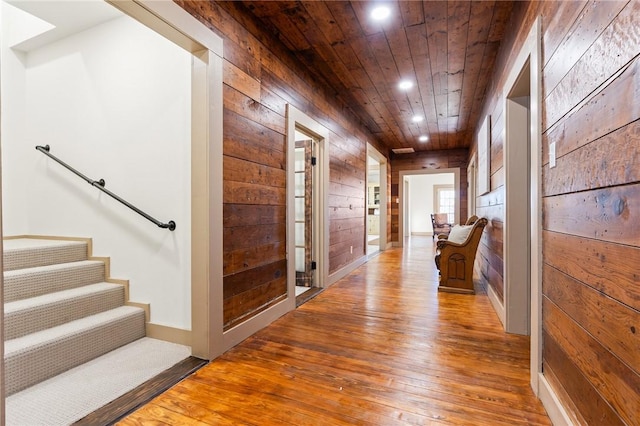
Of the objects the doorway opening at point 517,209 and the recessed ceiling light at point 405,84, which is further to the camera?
the recessed ceiling light at point 405,84

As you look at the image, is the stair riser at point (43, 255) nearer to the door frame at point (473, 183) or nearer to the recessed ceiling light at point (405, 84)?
the recessed ceiling light at point (405, 84)

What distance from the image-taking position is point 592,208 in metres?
1.11

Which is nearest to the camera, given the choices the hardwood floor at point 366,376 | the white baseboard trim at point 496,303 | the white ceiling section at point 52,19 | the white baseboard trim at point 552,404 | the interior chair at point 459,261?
the white baseboard trim at point 552,404

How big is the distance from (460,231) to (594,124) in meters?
3.08

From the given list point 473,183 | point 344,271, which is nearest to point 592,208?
point 344,271

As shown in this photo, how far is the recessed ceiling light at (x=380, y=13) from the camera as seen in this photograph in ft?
7.64

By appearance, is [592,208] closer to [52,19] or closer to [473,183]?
[52,19]

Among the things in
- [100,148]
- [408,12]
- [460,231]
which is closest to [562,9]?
[408,12]

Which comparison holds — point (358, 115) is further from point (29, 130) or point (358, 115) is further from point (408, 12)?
point (29, 130)

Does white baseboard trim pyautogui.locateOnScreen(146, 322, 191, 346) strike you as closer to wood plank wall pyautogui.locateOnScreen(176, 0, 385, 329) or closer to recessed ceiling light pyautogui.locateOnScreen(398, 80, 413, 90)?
wood plank wall pyautogui.locateOnScreen(176, 0, 385, 329)

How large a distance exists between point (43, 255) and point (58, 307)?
1.95 feet

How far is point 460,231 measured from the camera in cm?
399

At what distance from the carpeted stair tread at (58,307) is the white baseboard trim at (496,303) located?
10.6 feet

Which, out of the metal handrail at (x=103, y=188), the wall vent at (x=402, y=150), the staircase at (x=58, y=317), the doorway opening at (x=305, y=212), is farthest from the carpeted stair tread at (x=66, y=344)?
the wall vent at (x=402, y=150)
